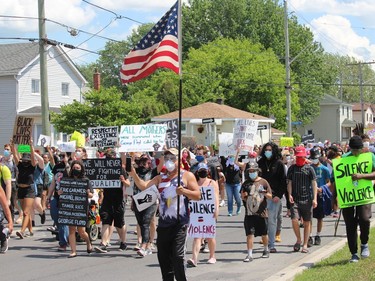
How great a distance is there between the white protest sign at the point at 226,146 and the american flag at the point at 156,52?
A: 1044cm

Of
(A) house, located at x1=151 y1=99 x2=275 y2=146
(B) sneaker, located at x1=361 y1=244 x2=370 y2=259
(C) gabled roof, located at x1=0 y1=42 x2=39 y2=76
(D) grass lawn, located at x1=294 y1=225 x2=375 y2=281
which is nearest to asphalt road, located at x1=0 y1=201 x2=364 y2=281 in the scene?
(D) grass lawn, located at x1=294 y1=225 x2=375 y2=281

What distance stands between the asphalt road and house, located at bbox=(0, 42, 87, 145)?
31.5 metres

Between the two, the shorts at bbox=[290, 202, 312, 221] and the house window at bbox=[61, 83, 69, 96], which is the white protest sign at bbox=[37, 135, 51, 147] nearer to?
the shorts at bbox=[290, 202, 312, 221]

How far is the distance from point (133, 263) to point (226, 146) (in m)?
9.78

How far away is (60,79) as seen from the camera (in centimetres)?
5003

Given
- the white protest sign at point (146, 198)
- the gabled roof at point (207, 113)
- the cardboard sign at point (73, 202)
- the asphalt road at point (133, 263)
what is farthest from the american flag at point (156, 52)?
the gabled roof at point (207, 113)

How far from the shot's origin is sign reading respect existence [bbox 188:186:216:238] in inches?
461

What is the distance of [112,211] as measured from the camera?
13.1 m

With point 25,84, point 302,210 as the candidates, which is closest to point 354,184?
point 302,210

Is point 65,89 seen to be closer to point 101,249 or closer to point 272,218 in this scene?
point 101,249

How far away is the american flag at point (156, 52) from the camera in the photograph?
9.34m

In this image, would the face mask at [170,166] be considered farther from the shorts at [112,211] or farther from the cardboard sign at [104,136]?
the cardboard sign at [104,136]

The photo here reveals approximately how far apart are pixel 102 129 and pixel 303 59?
56.5 meters

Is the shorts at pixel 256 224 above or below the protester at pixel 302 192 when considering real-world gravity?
below
